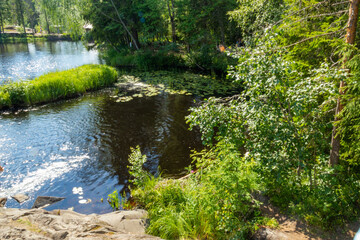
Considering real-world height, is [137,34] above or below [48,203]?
above

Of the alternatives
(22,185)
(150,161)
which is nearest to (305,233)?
(150,161)

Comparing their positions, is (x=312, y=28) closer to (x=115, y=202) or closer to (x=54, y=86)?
(x=115, y=202)

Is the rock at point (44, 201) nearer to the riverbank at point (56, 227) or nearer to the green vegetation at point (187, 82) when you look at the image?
the riverbank at point (56, 227)

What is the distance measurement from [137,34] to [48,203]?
2444cm

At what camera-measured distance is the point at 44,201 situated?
6367 mm

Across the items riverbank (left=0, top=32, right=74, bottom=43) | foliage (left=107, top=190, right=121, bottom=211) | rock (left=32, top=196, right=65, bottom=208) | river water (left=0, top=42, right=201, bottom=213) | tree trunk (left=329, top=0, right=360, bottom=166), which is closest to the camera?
tree trunk (left=329, top=0, right=360, bottom=166)

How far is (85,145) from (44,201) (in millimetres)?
3289

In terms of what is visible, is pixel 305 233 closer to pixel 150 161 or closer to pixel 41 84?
pixel 150 161

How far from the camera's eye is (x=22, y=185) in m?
7.05

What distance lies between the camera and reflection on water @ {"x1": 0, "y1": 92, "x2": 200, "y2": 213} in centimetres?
707

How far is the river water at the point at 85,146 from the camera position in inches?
277

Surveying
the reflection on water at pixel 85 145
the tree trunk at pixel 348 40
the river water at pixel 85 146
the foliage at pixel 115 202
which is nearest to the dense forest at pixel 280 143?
the tree trunk at pixel 348 40

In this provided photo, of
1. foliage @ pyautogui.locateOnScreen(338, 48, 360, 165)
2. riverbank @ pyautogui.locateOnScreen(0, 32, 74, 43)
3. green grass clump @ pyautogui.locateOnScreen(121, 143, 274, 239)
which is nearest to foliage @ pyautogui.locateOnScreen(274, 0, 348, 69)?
foliage @ pyautogui.locateOnScreen(338, 48, 360, 165)

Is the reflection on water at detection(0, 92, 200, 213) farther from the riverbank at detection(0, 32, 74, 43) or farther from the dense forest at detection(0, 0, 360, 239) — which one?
the riverbank at detection(0, 32, 74, 43)
